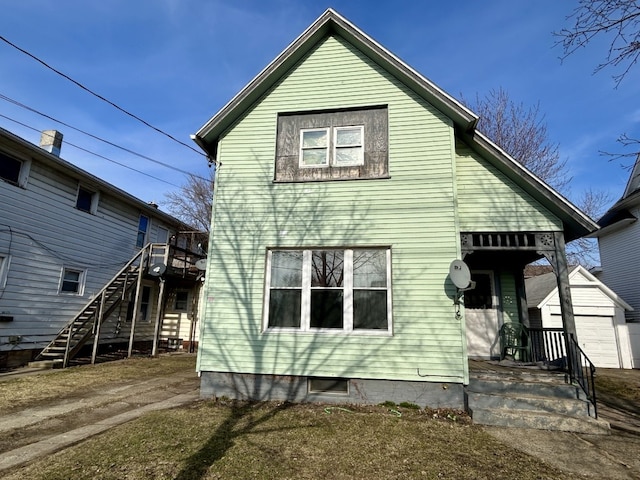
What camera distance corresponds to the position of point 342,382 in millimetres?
7164

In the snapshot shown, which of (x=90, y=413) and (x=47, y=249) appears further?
(x=47, y=249)

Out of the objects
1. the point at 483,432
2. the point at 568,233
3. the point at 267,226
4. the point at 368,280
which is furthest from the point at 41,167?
the point at 568,233

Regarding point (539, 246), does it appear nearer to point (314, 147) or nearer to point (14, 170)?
point (314, 147)

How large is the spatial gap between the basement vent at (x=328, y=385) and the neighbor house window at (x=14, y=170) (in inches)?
453

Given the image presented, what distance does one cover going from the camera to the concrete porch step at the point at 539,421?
5.86 meters

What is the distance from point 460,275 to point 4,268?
13263mm

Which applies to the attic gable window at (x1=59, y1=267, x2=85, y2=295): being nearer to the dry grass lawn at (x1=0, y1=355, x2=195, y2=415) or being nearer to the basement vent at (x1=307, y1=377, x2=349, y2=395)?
the dry grass lawn at (x1=0, y1=355, x2=195, y2=415)

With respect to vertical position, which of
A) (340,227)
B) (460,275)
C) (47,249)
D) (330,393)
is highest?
(47,249)

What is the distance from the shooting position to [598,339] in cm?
1420

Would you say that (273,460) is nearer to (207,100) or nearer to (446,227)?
(446,227)

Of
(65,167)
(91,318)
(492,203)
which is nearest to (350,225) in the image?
(492,203)

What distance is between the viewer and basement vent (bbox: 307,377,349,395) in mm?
7137

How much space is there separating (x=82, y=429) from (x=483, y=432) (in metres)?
6.63

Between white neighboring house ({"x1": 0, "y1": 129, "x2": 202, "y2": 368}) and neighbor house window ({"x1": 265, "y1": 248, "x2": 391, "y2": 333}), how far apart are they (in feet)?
30.5
